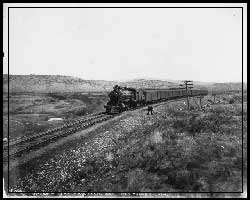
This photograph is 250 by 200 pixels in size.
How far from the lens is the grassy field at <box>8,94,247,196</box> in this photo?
27.5 ft

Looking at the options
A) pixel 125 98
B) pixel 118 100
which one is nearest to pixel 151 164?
pixel 118 100

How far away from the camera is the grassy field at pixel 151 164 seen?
8.38 meters

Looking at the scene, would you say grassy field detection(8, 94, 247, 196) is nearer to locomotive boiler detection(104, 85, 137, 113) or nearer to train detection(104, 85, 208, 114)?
locomotive boiler detection(104, 85, 137, 113)

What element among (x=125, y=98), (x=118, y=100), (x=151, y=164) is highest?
(x=125, y=98)

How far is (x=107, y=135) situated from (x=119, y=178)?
7.01 metres

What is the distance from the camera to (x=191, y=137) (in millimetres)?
12812

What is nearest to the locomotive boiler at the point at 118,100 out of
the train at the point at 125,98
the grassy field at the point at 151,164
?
the train at the point at 125,98

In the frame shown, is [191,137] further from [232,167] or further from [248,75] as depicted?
[248,75]

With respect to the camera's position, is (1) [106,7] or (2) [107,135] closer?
(1) [106,7]

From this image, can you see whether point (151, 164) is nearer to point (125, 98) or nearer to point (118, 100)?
point (118, 100)

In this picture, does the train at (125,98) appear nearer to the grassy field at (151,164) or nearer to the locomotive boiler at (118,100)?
the locomotive boiler at (118,100)

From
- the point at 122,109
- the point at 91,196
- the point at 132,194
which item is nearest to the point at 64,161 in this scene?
the point at 91,196

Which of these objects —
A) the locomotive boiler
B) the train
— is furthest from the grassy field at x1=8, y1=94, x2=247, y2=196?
the train

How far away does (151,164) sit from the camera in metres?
10.0
